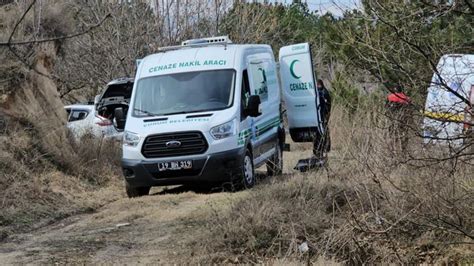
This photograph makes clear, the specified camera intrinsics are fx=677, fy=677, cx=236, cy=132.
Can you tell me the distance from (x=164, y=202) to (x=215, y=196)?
0.84 m

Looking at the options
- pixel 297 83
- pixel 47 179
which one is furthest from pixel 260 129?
pixel 47 179

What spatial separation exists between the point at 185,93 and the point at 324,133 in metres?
2.57

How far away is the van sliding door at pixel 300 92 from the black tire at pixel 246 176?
2390 mm

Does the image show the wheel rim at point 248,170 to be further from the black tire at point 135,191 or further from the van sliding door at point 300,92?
the van sliding door at point 300,92

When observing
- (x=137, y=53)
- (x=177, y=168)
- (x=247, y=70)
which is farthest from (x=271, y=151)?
(x=137, y=53)

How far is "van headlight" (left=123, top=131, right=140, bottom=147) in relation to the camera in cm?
1161

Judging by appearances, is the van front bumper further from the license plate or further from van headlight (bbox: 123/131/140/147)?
van headlight (bbox: 123/131/140/147)

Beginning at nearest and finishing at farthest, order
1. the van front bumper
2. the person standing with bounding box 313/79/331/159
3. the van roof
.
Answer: the person standing with bounding box 313/79/331/159 < the van front bumper < the van roof

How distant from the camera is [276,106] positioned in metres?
14.2

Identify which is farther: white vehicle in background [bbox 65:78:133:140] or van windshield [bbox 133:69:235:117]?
white vehicle in background [bbox 65:78:133:140]

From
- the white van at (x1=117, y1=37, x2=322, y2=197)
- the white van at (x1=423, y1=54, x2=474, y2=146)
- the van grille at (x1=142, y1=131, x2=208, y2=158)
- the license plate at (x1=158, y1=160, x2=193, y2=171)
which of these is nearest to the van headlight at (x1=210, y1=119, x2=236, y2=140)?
the white van at (x1=117, y1=37, x2=322, y2=197)

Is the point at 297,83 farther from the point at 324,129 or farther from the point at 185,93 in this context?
the point at 185,93

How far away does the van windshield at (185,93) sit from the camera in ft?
39.0

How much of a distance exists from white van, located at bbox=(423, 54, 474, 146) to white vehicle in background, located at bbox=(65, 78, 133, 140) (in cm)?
997
